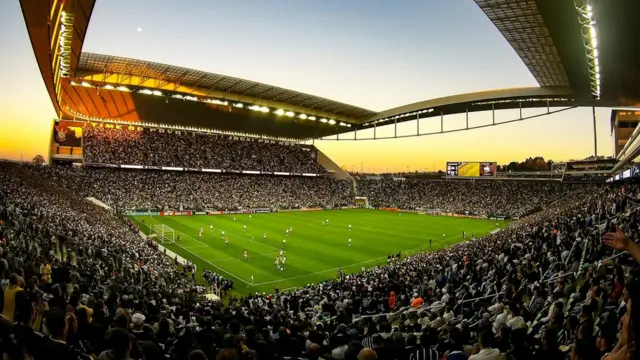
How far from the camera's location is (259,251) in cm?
3544

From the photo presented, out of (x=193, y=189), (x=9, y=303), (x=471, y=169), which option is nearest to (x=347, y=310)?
(x=9, y=303)

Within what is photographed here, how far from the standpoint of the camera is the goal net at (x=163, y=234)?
1470 inches

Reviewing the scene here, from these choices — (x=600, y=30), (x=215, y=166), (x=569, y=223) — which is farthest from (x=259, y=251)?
(x=215, y=166)

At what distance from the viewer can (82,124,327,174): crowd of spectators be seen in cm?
6488

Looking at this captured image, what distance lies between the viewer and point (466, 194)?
7662cm

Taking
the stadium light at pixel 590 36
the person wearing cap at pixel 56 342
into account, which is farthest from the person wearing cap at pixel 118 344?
the stadium light at pixel 590 36

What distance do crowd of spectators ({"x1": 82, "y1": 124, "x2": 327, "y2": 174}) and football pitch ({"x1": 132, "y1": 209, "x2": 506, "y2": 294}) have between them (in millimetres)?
18237

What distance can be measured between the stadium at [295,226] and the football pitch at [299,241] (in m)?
0.31

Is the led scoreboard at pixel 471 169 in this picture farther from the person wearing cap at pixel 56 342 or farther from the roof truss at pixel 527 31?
the person wearing cap at pixel 56 342

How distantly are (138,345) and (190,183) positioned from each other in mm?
64302

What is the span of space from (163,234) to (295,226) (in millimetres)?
16578

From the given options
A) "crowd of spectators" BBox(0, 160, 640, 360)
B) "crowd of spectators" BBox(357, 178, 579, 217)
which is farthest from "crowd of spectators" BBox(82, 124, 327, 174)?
"crowd of spectators" BBox(0, 160, 640, 360)

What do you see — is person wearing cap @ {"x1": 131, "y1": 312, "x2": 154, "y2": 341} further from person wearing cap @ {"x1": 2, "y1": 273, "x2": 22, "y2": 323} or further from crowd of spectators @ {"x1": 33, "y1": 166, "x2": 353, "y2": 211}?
crowd of spectators @ {"x1": 33, "y1": 166, "x2": 353, "y2": 211}

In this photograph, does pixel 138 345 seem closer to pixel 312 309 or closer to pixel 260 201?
pixel 312 309
